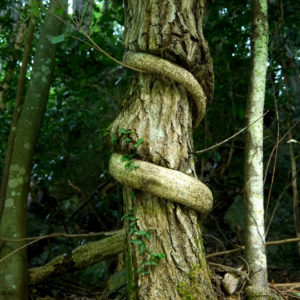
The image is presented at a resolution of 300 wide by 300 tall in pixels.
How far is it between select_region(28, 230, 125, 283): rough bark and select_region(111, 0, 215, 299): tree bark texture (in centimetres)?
83

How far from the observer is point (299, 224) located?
2.73 metres

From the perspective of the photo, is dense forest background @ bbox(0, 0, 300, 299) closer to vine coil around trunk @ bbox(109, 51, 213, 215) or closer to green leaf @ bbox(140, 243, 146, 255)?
vine coil around trunk @ bbox(109, 51, 213, 215)

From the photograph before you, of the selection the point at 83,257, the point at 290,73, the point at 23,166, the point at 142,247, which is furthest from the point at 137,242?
the point at 290,73

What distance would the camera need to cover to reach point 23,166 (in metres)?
2.06

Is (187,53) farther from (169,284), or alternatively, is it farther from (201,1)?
(169,284)

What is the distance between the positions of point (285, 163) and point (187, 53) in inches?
99.5

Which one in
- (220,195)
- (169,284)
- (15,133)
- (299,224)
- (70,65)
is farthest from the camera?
(220,195)

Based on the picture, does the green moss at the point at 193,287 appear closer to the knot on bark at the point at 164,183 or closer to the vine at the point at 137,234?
the vine at the point at 137,234

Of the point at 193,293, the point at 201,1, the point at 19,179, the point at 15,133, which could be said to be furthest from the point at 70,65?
the point at 193,293

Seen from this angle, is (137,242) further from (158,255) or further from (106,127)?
(106,127)

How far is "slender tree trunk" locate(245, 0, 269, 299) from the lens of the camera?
1365mm

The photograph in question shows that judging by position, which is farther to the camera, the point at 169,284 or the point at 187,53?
the point at 187,53

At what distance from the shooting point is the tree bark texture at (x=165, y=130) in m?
1.14

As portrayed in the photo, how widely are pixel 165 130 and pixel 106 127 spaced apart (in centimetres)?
154
